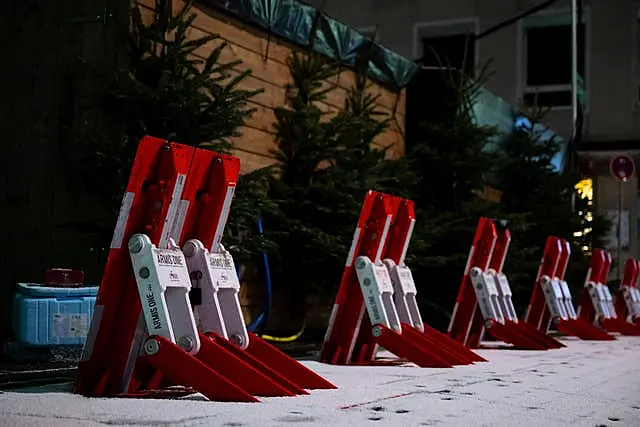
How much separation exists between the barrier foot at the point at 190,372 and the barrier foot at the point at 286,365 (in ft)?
2.20

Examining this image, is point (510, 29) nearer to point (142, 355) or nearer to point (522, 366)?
point (522, 366)

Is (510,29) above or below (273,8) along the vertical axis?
above

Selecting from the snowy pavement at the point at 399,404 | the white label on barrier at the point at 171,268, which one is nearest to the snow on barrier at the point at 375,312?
the snowy pavement at the point at 399,404

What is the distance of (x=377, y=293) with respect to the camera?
18.6ft

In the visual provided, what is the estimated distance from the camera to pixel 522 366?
580cm

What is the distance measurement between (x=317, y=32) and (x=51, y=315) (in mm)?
4026

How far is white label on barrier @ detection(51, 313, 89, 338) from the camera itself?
532 cm

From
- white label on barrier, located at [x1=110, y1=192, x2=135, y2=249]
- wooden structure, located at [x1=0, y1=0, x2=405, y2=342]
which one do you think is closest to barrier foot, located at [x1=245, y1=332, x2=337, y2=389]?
white label on barrier, located at [x1=110, y1=192, x2=135, y2=249]

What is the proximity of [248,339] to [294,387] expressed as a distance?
42cm

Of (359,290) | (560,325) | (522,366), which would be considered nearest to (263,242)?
(359,290)

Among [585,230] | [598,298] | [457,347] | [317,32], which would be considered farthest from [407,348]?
[585,230]

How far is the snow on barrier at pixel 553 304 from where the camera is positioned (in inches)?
344

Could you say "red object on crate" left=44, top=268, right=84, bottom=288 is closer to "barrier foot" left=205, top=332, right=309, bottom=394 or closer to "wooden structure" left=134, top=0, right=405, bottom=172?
"barrier foot" left=205, top=332, right=309, bottom=394

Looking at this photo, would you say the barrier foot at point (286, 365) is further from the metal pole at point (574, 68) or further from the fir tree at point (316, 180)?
the metal pole at point (574, 68)
